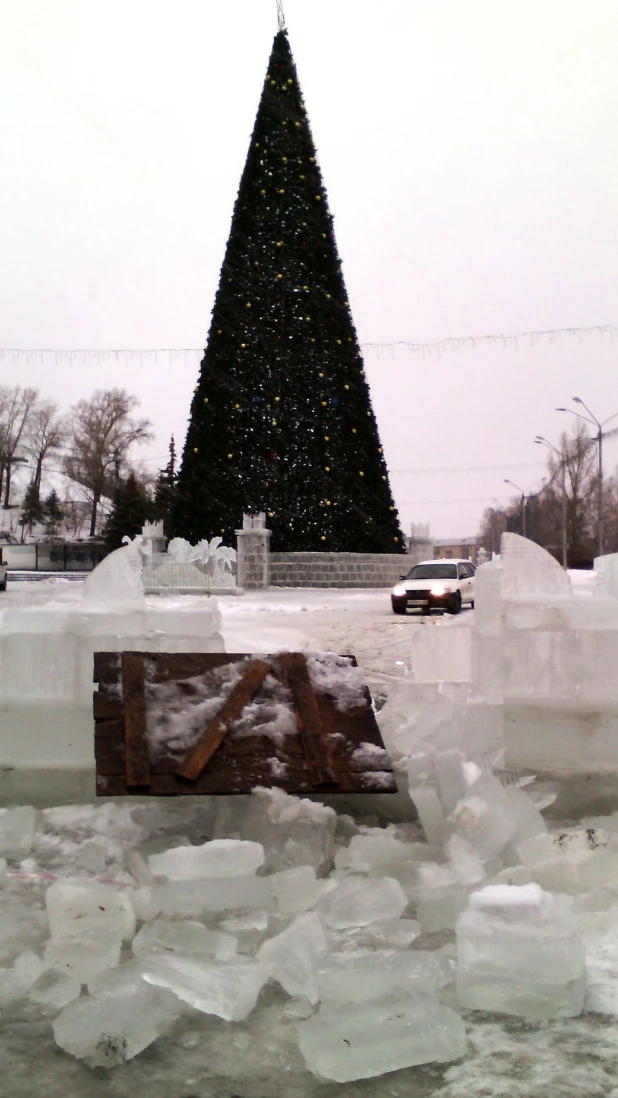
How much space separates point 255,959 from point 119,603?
2.62 meters

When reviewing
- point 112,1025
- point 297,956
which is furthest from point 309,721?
point 112,1025

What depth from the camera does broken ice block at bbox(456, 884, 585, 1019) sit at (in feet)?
8.18

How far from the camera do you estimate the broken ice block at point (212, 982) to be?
2443 millimetres

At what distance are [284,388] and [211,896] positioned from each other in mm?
22388

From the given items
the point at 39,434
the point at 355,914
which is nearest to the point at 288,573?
the point at 355,914

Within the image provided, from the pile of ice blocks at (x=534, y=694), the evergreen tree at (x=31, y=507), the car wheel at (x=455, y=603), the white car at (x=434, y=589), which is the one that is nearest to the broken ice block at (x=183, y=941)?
the pile of ice blocks at (x=534, y=694)

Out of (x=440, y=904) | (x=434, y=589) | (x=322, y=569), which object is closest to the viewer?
(x=440, y=904)

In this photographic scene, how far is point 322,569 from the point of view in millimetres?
24266

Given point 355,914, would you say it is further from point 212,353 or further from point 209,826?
point 212,353

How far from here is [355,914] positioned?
3043 mm

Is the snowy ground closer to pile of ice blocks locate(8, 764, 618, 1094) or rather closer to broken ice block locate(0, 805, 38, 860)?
pile of ice blocks locate(8, 764, 618, 1094)

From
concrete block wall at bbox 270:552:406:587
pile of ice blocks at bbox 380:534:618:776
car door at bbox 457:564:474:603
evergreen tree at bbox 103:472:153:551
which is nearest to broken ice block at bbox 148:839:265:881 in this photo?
pile of ice blocks at bbox 380:534:618:776

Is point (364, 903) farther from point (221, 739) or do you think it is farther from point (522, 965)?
point (221, 739)

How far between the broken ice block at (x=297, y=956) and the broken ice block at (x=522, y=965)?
1.47 feet
